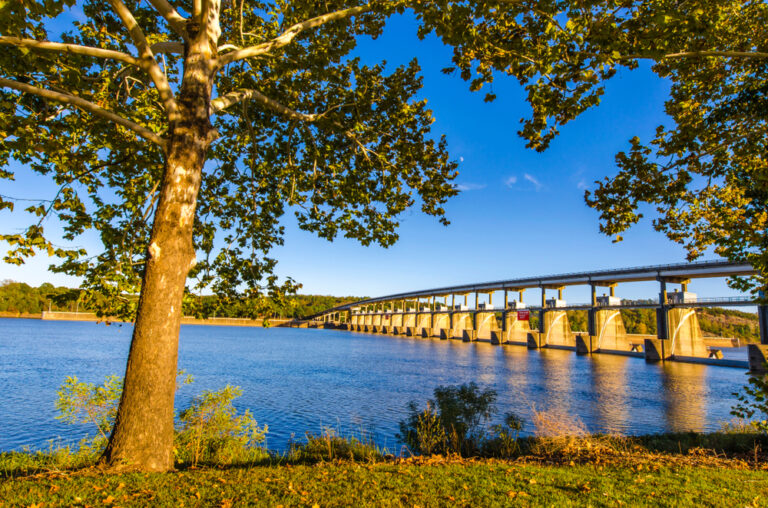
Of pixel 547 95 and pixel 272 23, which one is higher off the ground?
pixel 272 23

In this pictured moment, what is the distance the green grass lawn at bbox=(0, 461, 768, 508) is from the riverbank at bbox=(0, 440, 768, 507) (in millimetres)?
13

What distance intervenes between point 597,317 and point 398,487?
68.7 meters

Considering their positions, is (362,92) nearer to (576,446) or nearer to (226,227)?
(226,227)

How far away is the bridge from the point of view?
51.6 meters

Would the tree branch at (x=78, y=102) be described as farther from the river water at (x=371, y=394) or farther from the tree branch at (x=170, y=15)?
the river water at (x=371, y=394)

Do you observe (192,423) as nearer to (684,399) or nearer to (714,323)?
(684,399)

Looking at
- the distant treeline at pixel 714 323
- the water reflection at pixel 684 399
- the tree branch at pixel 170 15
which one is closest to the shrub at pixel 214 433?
the tree branch at pixel 170 15

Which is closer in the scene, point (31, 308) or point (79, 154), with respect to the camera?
point (79, 154)

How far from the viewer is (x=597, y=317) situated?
214 ft

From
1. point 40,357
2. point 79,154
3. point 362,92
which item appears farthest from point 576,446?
point 40,357

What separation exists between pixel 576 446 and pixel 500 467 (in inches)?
136

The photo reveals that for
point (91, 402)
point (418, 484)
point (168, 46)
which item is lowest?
point (418, 484)

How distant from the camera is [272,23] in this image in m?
9.68

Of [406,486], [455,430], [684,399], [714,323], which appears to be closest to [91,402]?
[406,486]
